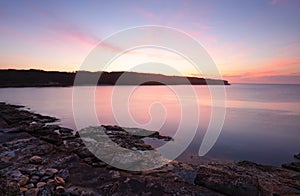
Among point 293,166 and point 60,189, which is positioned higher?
point 293,166

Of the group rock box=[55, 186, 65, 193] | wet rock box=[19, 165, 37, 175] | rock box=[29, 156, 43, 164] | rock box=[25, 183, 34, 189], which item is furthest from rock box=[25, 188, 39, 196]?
rock box=[29, 156, 43, 164]

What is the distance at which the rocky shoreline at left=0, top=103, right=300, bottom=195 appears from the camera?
239 inches

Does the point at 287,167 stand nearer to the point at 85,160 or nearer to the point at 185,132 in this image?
the point at 185,132

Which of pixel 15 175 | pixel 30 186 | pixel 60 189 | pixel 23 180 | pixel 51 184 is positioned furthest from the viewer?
pixel 15 175

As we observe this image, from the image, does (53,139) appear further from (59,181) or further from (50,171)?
(59,181)

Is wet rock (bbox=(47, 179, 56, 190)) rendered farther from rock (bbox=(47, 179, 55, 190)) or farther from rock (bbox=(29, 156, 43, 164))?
rock (bbox=(29, 156, 43, 164))

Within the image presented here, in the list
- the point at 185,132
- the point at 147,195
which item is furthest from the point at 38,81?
the point at 147,195

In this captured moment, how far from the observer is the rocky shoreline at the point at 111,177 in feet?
19.9

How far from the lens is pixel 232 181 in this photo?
6.34 meters

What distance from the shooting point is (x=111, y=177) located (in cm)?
711

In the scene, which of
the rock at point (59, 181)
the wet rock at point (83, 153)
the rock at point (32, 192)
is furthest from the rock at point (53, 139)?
the rock at point (32, 192)

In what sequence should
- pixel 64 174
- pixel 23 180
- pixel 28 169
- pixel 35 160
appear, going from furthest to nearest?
pixel 35 160 < pixel 28 169 < pixel 64 174 < pixel 23 180

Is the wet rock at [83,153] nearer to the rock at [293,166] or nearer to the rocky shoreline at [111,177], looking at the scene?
the rocky shoreline at [111,177]

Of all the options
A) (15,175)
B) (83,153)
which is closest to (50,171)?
(15,175)
